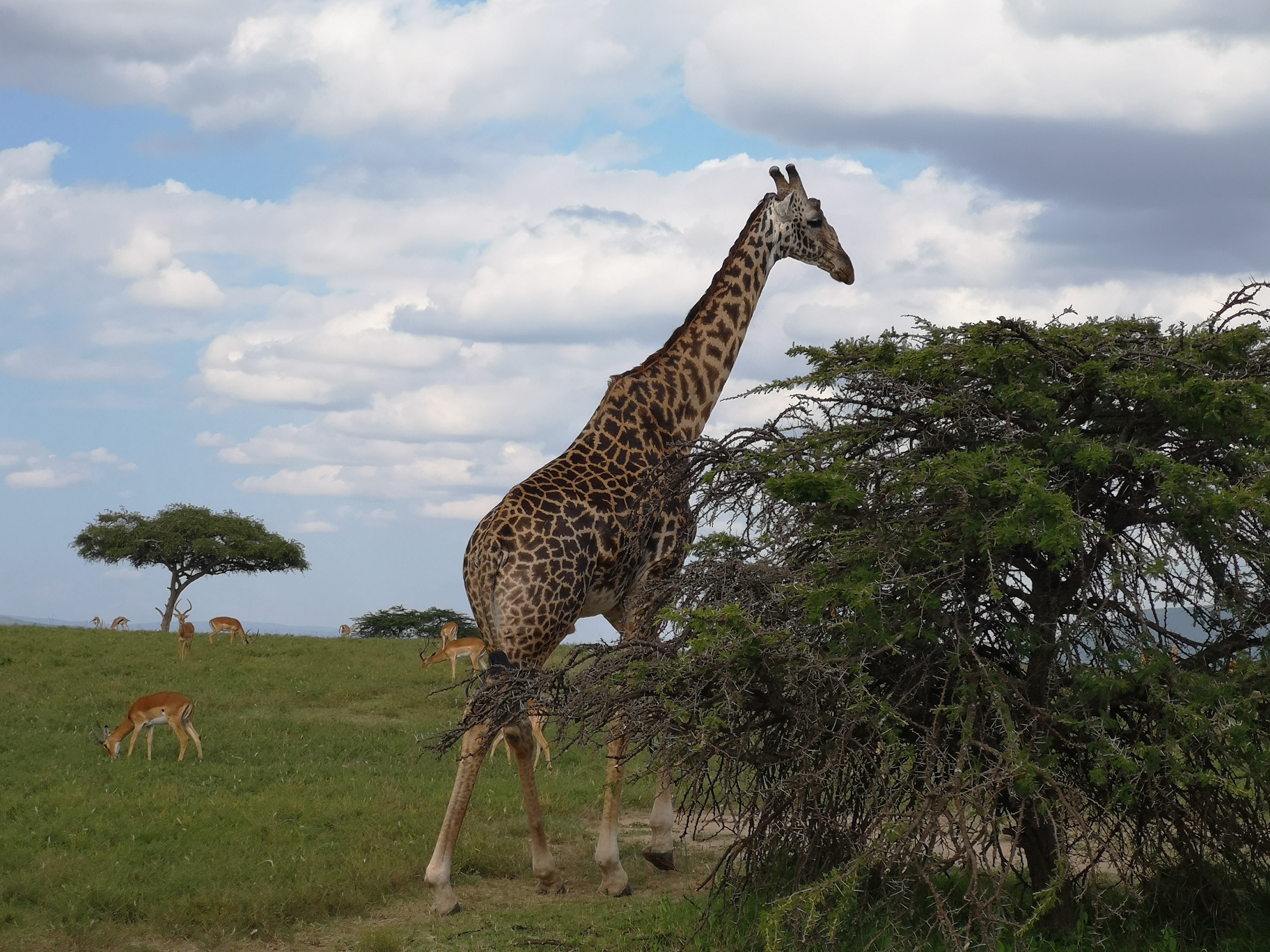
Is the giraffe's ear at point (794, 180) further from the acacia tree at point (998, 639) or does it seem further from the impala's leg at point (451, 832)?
the impala's leg at point (451, 832)

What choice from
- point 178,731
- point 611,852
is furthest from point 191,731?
point 611,852

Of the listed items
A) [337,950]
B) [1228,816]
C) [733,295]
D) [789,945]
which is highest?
[733,295]

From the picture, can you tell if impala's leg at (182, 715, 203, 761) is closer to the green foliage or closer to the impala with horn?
the impala with horn

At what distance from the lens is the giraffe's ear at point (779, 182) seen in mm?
11344

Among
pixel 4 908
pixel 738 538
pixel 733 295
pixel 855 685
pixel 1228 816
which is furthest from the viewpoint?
pixel 733 295

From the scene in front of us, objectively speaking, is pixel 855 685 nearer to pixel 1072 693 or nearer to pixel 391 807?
pixel 1072 693

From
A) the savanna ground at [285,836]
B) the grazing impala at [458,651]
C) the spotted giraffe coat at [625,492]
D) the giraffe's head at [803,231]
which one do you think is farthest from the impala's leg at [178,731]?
the giraffe's head at [803,231]

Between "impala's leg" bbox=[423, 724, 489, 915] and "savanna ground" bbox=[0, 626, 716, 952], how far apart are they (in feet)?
0.50

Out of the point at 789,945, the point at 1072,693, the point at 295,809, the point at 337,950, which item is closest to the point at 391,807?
the point at 295,809

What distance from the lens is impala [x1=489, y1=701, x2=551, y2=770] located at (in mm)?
7336

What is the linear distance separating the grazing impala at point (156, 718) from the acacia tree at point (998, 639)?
8.61 meters

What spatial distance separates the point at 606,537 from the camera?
9250 mm

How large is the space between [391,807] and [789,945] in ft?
19.7

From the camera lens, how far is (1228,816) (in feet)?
23.0
